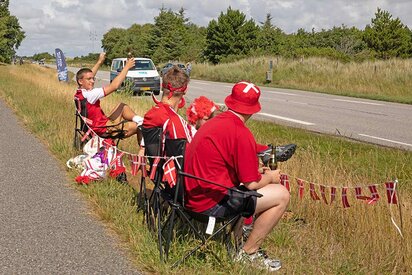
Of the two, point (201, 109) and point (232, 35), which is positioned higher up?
point (232, 35)

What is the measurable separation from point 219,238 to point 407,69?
23214mm

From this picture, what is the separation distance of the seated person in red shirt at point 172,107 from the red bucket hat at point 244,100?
0.93 metres

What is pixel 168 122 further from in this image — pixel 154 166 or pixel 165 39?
pixel 165 39

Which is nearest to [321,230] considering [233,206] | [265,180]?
[265,180]

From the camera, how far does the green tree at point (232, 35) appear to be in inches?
2552

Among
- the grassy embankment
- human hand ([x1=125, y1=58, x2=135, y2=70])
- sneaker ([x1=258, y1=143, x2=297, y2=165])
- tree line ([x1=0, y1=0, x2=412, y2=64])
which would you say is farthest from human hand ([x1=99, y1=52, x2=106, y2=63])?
tree line ([x1=0, y1=0, x2=412, y2=64])

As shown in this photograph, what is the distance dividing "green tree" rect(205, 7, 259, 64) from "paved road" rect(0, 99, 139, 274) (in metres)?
59.4

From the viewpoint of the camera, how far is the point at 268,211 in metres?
3.54

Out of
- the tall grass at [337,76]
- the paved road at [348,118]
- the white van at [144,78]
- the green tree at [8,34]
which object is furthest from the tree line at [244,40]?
the paved road at [348,118]

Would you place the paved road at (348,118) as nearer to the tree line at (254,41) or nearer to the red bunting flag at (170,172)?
the red bunting flag at (170,172)

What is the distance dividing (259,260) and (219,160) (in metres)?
0.80

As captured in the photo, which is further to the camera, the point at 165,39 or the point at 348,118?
the point at 165,39

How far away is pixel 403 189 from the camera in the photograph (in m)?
5.36

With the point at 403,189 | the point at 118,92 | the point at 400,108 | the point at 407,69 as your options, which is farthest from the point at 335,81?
the point at 403,189
